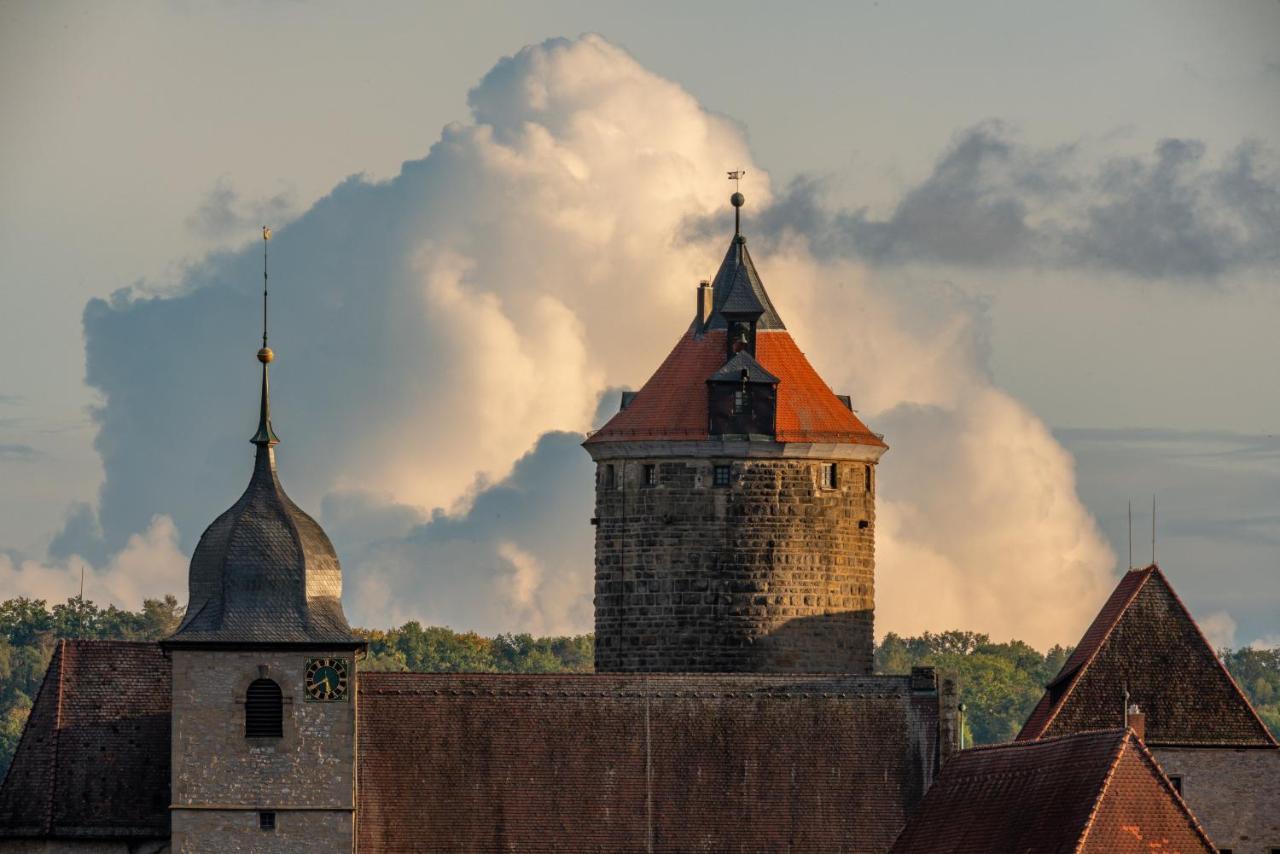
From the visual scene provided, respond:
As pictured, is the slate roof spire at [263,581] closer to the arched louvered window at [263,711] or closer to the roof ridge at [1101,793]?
the arched louvered window at [263,711]

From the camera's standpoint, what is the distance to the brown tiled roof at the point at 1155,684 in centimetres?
8481

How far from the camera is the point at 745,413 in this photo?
3740 inches

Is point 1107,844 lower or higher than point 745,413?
lower

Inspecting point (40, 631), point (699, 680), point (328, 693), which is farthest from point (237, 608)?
point (40, 631)

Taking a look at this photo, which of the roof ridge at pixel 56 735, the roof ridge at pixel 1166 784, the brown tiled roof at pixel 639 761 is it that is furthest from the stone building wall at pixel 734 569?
the roof ridge at pixel 1166 784

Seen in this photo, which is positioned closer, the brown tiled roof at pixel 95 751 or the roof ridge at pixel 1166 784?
the roof ridge at pixel 1166 784

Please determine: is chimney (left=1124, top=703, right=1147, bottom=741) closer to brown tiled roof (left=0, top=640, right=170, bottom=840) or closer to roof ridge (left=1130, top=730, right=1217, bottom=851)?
roof ridge (left=1130, top=730, right=1217, bottom=851)

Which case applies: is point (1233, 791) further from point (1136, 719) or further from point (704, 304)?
point (704, 304)

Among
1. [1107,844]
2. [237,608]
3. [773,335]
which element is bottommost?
[1107,844]

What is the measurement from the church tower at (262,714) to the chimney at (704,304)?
14354mm

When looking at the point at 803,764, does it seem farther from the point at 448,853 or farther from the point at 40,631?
the point at 40,631

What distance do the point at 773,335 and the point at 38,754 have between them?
1872 centimetres

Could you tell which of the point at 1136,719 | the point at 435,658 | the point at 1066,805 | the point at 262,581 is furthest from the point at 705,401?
the point at 435,658

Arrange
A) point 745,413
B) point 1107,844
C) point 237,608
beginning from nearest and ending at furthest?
1. point 1107,844
2. point 237,608
3. point 745,413
